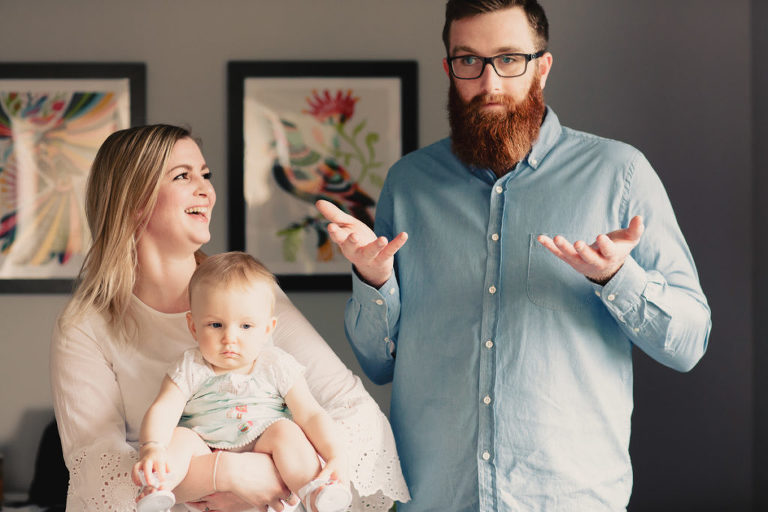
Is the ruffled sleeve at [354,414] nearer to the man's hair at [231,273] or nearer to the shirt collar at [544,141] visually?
the man's hair at [231,273]

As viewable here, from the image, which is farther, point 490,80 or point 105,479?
point 490,80

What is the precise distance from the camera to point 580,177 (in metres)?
1.68

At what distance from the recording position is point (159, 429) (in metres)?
1.44

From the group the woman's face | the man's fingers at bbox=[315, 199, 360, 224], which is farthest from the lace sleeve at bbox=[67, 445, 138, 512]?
the man's fingers at bbox=[315, 199, 360, 224]

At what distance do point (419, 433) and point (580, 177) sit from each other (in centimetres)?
64

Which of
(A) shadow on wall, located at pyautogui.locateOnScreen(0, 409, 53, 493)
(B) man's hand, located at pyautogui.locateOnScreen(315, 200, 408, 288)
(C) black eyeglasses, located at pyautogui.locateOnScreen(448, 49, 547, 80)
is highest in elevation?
(C) black eyeglasses, located at pyautogui.locateOnScreen(448, 49, 547, 80)

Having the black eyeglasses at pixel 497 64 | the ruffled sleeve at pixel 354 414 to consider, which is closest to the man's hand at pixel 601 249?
the black eyeglasses at pixel 497 64

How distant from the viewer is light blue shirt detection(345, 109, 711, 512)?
160 cm

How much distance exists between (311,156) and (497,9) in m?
2.07

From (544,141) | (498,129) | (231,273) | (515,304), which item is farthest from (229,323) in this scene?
(544,141)

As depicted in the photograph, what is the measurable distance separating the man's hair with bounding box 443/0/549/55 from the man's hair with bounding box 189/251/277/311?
0.65 metres

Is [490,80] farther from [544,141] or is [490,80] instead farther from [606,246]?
[606,246]

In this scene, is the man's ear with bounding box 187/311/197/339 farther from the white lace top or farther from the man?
the man

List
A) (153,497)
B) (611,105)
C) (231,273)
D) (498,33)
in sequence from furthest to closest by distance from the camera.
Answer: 1. (611,105)
2. (498,33)
3. (231,273)
4. (153,497)
